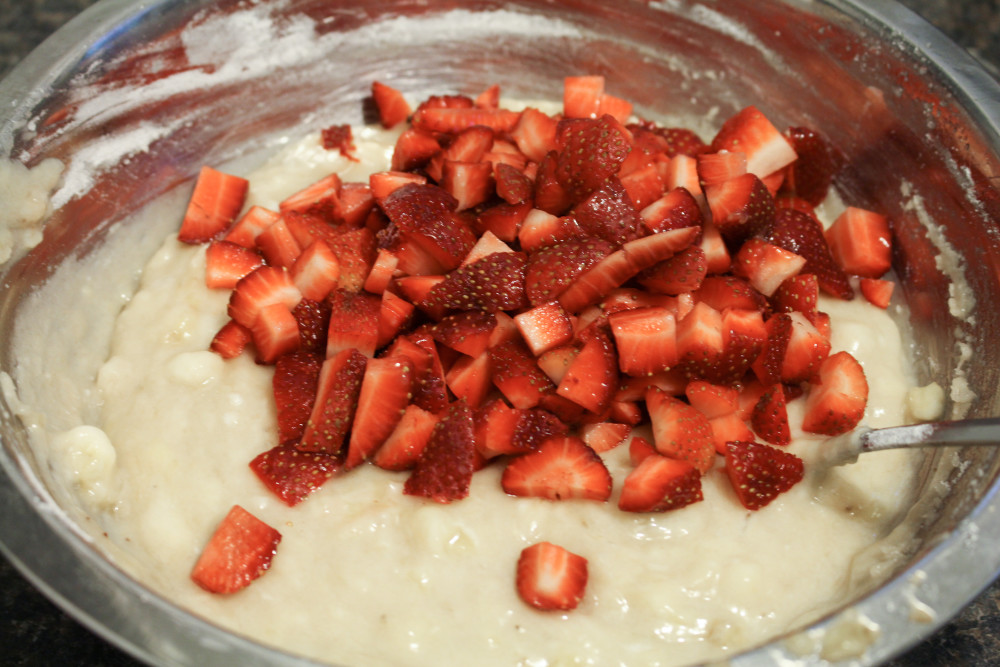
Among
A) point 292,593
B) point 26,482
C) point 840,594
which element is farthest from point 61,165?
point 840,594

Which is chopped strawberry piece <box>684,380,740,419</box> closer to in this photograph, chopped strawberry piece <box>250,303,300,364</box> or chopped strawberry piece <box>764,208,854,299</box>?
chopped strawberry piece <box>764,208,854,299</box>

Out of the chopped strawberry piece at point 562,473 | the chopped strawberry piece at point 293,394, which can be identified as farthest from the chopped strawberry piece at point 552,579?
the chopped strawberry piece at point 293,394

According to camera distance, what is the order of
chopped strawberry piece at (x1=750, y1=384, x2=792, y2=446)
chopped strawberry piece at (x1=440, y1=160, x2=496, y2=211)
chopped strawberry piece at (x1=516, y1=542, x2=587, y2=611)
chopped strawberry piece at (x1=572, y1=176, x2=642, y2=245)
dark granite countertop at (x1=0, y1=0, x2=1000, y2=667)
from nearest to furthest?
chopped strawberry piece at (x1=516, y1=542, x2=587, y2=611) < dark granite countertop at (x1=0, y1=0, x2=1000, y2=667) < chopped strawberry piece at (x1=750, y1=384, x2=792, y2=446) < chopped strawberry piece at (x1=572, y1=176, x2=642, y2=245) < chopped strawberry piece at (x1=440, y1=160, x2=496, y2=211)

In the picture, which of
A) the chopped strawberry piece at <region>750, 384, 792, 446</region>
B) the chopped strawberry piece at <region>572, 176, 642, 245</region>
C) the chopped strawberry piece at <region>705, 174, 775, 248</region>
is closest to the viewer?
the chopped strawberry piece at <region>750, 384, 792, 446</region>

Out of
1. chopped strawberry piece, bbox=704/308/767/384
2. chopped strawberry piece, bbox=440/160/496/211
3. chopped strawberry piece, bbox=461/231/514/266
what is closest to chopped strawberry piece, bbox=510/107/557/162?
chopped strawberry piece, bbox=440/160/496/211

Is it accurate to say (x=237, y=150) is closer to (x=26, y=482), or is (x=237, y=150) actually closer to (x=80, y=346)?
(x=80, y=346)

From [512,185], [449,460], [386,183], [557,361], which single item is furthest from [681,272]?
[386,183]
